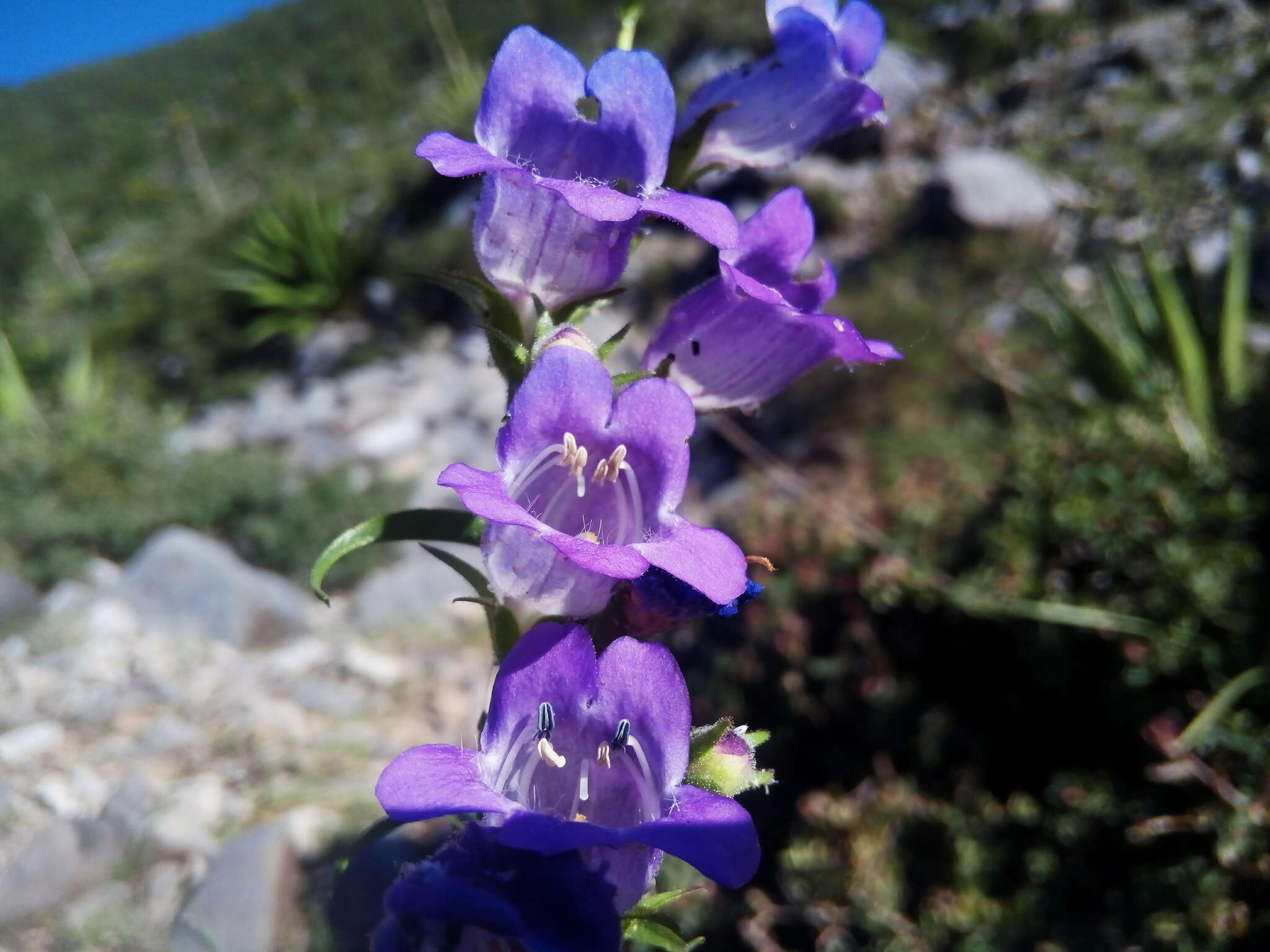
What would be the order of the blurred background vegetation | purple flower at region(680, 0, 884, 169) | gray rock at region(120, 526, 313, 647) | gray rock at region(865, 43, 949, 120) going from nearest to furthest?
purple flower at region(680, 0, 884, 169) → the blurred background vegetation → gray rock at region(120, 526, 313, 647) → gray rock at region(865, 43, 949, 120)

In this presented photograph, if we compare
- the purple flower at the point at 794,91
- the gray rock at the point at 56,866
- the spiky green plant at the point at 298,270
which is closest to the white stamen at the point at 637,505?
the purple flower at the point at 794,91

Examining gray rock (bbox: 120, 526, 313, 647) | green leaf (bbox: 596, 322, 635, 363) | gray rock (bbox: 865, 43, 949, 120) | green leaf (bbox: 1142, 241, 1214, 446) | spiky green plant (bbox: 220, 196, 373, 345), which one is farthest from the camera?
gray rock (bbox: 865, 43, 949, 120)

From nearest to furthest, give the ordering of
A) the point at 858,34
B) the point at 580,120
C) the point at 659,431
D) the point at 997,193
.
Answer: the point at 659,431 < the point at 580,120 < the point at 858,34 < the point at 997,193

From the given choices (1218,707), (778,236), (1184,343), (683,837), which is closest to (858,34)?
Result: (778,236)

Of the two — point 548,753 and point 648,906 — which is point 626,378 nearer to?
point 548,753

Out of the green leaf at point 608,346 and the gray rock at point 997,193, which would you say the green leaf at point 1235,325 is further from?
the gray rock at point 997,193

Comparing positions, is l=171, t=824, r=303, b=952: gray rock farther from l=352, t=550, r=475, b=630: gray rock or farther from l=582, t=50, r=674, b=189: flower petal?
l=582, t=50, r=674, b=189: flower petal

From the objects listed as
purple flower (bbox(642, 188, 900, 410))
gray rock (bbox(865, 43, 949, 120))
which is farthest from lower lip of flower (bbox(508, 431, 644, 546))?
gray rock (bbox(865, 43, 949, 120))
